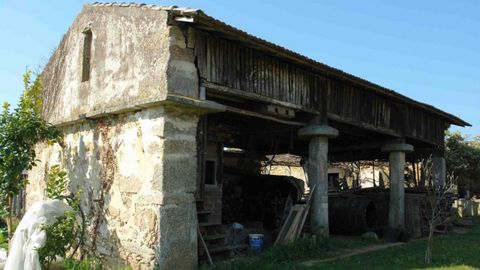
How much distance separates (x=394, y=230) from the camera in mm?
12320

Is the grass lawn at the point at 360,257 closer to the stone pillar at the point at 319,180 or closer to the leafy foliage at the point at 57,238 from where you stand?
the stone pillar at the point at 319,180

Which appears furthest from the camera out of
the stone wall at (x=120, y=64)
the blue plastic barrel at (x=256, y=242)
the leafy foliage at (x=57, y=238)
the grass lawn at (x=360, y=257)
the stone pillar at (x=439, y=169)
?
the stone pillar at (x=439, y=169)

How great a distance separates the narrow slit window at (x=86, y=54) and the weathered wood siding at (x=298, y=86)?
3039 millimetres

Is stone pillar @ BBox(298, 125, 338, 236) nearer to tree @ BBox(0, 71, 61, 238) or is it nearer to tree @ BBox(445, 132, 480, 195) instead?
tree @ BBox(0, 71, 61, 238)

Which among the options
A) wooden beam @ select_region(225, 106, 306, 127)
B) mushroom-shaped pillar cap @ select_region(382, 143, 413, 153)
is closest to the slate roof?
wooden beam @ select_region(225, 106, 306, 127)

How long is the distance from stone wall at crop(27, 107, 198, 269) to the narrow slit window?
1.27 m

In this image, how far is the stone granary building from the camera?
6.50m

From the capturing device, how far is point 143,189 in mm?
6684

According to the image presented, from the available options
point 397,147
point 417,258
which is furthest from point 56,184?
point 397,147

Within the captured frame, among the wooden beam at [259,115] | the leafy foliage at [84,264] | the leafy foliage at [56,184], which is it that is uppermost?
the wooden beam at [259,115]

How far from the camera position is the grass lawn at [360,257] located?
786 cm

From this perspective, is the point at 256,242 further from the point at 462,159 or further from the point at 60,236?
→ the point at 462,159

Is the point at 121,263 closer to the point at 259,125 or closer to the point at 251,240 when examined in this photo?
the point at 251,240

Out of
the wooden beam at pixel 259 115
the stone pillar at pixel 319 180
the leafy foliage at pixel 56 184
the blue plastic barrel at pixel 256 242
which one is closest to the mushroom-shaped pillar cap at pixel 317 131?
the stone pillar at pixel 319 180
